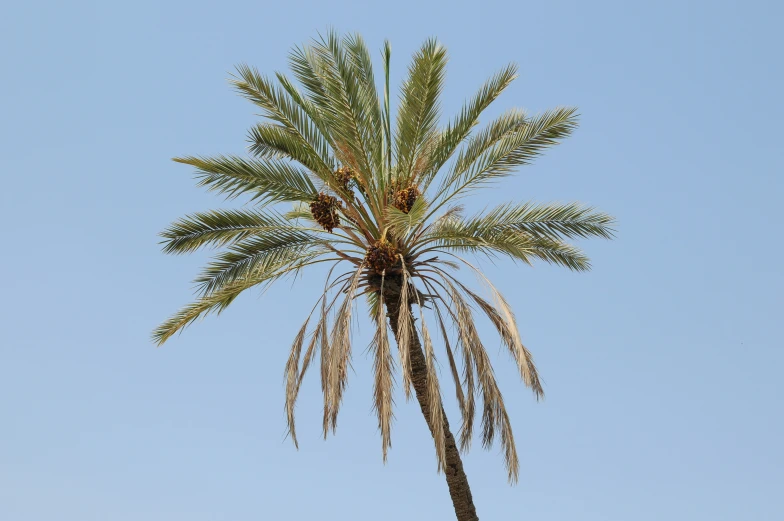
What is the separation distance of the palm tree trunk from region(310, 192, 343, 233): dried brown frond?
4.45ft

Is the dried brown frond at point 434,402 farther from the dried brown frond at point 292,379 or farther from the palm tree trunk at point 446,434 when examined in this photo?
the dried brown frond at point 292,379

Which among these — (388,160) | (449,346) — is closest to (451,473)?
(449,346)

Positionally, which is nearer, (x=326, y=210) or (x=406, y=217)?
(x=406, y=217)

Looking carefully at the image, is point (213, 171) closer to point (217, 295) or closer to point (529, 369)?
point (217, 295)

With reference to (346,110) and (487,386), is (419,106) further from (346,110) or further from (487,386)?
(487,386)

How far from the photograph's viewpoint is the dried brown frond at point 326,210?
18016 millimetres

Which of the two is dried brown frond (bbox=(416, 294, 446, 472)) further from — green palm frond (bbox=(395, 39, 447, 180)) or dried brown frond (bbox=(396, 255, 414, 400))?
green palm frond (bbox=(395, 39, 447, 180))

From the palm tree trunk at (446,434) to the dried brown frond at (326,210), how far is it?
4.45 feet

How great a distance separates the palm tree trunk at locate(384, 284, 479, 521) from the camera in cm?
1820

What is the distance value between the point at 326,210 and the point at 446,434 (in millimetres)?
4037

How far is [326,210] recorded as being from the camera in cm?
1803

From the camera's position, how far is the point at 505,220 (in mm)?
18203

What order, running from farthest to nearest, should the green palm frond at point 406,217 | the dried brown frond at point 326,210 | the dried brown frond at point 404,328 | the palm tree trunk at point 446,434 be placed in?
the palm tree trunk at point 446,434 < the dried brown frond at point 326,210 < the dried brown frond at point 404,328 < the green palm frond at point 406,217

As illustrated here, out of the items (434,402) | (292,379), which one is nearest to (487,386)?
(434,402)
